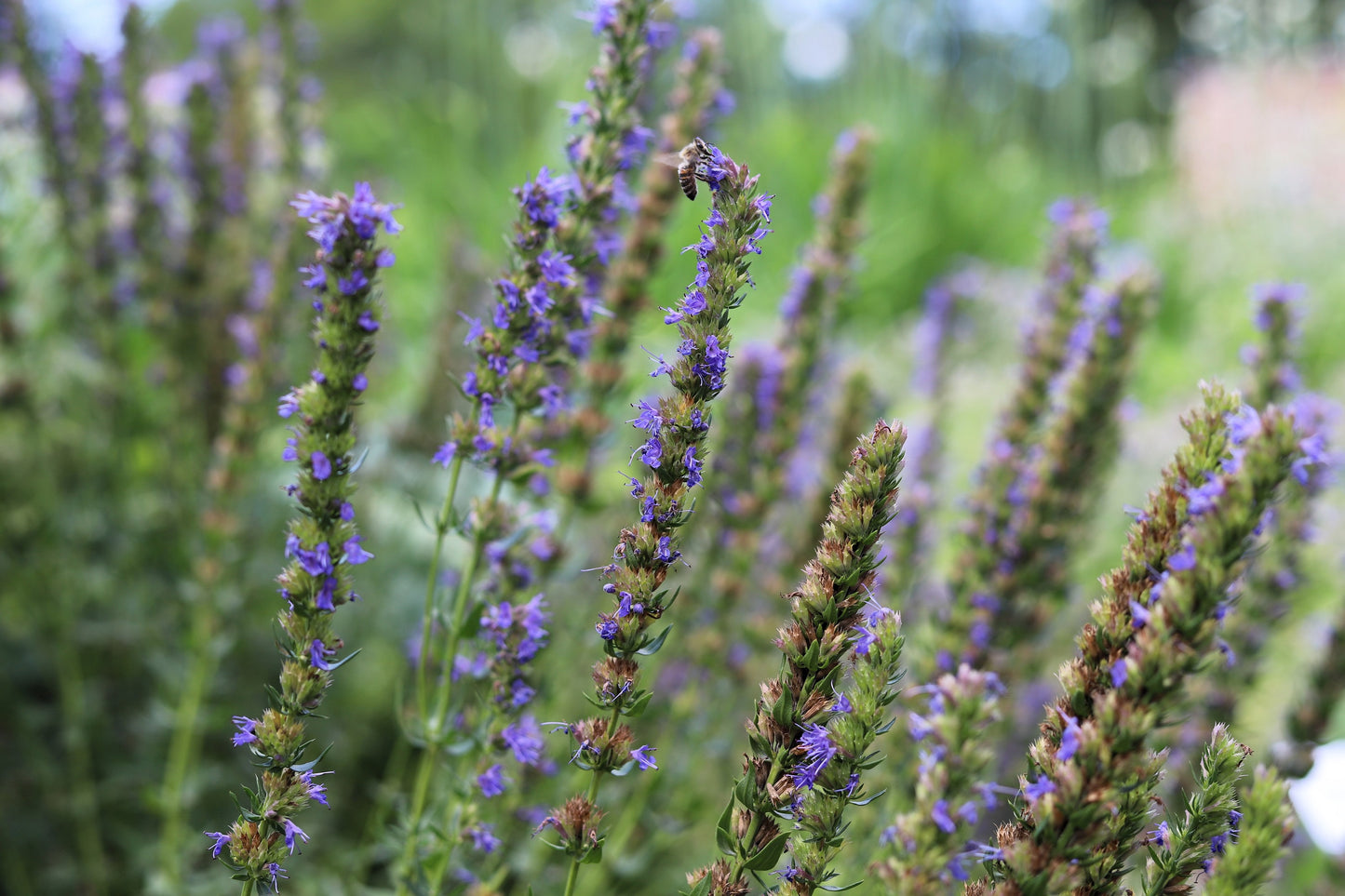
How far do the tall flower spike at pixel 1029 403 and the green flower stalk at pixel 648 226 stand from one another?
0.94 metres

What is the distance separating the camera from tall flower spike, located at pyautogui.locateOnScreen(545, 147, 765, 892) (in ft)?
4.22

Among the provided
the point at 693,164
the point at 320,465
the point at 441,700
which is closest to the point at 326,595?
the point at 320,465

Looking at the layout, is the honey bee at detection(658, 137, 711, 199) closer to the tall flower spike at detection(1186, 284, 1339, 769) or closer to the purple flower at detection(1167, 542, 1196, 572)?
the purple flower at detection(1167, 542, 1196, 572)

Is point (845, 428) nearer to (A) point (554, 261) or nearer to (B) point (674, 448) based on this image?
(A) point (554, 261)

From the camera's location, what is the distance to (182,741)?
2729 millimetres

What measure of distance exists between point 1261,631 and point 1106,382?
2.69 ft

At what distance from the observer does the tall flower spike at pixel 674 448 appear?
4.22 ft

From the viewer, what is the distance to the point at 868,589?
4.65 feet

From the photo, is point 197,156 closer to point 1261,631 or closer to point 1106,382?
point 1106,382

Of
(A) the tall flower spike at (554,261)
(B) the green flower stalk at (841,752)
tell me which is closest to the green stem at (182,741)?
(A) the tall flower spike at (554,261)

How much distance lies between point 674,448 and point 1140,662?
609mm

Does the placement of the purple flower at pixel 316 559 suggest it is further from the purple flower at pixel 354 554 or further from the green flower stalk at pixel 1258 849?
the green flower stalk at pixel 1258 849

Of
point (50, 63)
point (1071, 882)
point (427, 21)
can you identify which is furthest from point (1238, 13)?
point (1071, 882)

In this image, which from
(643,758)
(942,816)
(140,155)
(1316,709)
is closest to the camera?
(942,816)
